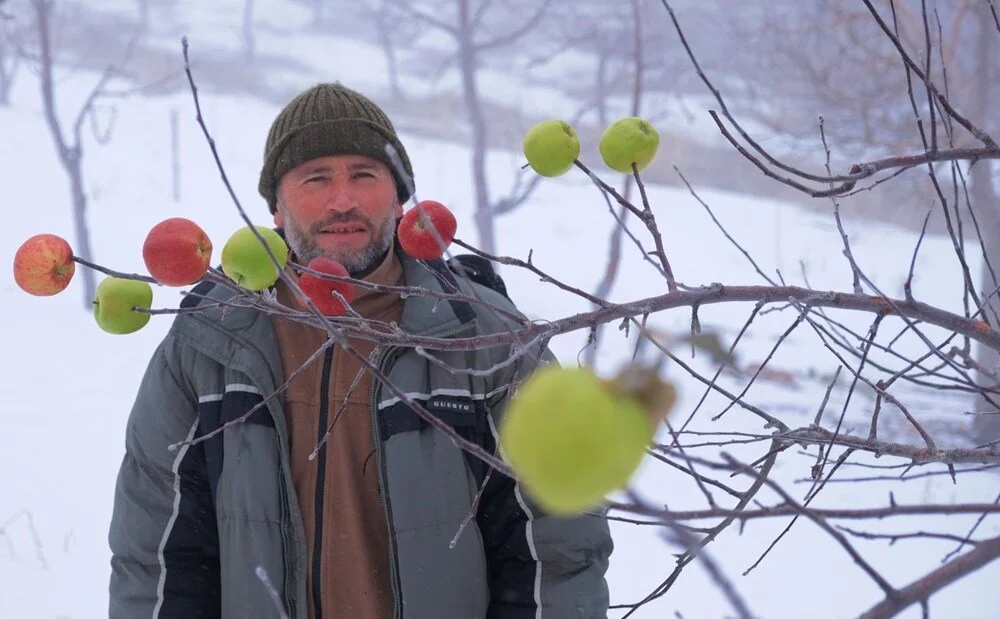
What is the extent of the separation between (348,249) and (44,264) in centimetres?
64

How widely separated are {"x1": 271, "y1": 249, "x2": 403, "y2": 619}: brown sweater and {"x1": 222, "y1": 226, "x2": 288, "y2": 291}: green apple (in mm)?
510

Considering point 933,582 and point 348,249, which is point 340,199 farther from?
point 933,582

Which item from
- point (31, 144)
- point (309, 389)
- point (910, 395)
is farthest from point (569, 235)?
point (309, 389)

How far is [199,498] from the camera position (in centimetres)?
170

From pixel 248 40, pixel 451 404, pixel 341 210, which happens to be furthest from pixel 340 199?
pixel 248 40

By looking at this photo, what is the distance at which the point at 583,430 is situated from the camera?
332 millimetres

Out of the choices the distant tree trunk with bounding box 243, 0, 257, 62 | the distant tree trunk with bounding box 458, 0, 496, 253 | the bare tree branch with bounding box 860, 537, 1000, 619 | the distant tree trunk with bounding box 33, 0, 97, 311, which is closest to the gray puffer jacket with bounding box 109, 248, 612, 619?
the bare tree branch with bounding box 860, 537, 1000, 619

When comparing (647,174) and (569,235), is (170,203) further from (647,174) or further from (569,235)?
(647,174)

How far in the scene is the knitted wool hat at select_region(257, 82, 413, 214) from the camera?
1781mm

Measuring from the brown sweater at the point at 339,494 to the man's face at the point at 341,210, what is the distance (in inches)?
7.1

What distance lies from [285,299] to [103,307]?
0.70m

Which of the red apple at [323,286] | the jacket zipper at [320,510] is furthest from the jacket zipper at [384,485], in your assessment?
the red apple at [323,286]

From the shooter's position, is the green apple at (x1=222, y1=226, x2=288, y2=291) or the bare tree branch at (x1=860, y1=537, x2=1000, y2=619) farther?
the green apple at (x1=222, y1=226, x2=288, y2=291)

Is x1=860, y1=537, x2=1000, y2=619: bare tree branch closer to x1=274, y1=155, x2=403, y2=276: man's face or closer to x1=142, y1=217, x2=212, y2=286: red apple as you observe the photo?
x1=142, y1=217, x2=212, y2=286: red apple
